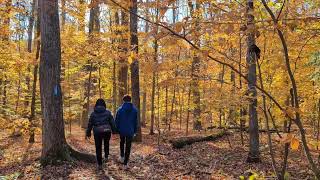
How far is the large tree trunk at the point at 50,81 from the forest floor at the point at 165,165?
0.54m

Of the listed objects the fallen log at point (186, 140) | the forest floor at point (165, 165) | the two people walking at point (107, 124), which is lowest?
the forest floor at point (165, 165)

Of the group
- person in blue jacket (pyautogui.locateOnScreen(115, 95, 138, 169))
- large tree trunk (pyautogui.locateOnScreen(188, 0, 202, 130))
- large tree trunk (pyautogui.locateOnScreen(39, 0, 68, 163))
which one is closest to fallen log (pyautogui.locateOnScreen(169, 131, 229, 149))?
large tree trunk (pyautogui.locateOnScreen(188, 0, 202, 130))

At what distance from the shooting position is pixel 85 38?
53.6 feet

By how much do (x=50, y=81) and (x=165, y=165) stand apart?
3811 millimetres

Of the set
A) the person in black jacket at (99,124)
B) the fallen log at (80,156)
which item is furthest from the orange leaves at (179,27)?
the fallen log at (80,156)

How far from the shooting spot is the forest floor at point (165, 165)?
8.20m

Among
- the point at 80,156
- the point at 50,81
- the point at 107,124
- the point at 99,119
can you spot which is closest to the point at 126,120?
the point at 107,124

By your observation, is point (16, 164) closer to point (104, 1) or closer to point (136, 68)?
point (136, 68)

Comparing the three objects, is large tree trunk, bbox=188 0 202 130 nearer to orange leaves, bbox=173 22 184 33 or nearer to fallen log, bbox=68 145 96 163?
orange leaves, bbox=173 22 184 33

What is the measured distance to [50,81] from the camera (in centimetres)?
861

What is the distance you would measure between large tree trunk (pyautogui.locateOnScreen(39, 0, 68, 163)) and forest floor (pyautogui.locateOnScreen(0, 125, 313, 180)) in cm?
54

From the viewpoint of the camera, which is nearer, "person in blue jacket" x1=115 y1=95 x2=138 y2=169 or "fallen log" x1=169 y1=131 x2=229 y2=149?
"person in blue jacket" x1=115 y1=95 x2=138 y2=169

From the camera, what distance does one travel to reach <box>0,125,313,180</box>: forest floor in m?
8.20

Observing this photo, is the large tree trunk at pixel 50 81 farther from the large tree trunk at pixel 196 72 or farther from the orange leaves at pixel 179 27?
the orange leaves at pixel 179 27
